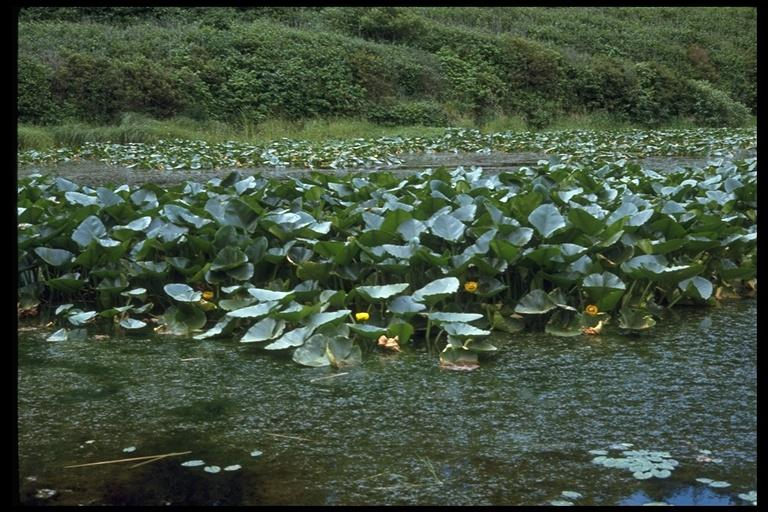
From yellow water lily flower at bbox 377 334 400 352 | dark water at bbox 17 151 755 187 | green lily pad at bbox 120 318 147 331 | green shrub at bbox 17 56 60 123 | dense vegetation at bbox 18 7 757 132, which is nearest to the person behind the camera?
yellow water lily flower at bbox 377 334 400 352

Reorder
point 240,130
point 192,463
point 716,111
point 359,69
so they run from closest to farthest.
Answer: point 192,463, point 240,130, point 359,69, point 716,111

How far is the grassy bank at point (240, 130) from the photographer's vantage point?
13164 mm

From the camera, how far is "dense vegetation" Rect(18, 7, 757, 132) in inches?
623

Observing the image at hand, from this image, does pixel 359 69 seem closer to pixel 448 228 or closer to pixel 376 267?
pixel 448 228

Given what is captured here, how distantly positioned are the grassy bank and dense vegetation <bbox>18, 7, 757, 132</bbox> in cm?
56

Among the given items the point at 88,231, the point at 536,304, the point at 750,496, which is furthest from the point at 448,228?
the point at 750,496

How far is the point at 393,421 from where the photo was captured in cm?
218

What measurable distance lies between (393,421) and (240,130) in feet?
45.8

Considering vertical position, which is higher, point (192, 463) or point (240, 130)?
point (240, 130)

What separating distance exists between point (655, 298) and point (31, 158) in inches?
335

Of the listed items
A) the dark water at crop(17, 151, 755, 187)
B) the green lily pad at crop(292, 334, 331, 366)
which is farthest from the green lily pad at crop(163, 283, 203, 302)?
the dark water at crop(17, 151, 755, 187)

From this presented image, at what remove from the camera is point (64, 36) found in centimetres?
1788

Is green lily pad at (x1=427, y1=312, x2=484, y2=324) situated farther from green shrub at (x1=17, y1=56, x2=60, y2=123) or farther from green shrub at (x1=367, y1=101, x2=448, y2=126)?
green shrub at (x1=367, y1=101, x2=448, y2=126)

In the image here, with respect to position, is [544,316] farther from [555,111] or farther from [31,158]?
[555,111]
